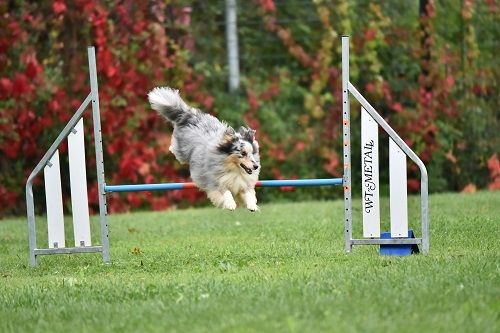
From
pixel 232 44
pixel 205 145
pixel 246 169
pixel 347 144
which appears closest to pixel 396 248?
pixel 347 144

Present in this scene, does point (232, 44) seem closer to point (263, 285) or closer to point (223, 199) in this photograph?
point (223, 199)

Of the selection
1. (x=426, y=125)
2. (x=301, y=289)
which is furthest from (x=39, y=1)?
(x=301, y=289)

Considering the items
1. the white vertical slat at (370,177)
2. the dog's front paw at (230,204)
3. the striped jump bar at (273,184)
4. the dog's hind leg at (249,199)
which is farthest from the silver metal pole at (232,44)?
the white vertical slat at (370,177)

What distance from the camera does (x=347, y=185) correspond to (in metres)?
7.21

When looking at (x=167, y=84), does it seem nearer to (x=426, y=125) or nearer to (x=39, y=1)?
(x=39, y=1)

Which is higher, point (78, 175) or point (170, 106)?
point (170, 106)

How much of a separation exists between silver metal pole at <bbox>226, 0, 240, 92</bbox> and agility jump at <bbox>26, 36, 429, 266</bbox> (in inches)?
315

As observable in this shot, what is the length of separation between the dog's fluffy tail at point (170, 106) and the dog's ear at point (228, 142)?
2.18 ft

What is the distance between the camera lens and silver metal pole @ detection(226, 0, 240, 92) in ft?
50.0

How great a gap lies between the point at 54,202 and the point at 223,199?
1252 mm

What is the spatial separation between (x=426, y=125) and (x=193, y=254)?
7.60 m

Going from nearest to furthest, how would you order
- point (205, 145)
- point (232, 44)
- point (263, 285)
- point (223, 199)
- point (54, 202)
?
point (263, 285)
point (54, 202)
point (223, 199)
point (205, 145)
point (232, 44)

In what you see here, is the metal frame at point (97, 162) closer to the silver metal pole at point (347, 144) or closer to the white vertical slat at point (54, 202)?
the white vertical slat at point (54, 202)

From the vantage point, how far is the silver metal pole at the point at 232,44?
1523 cm
